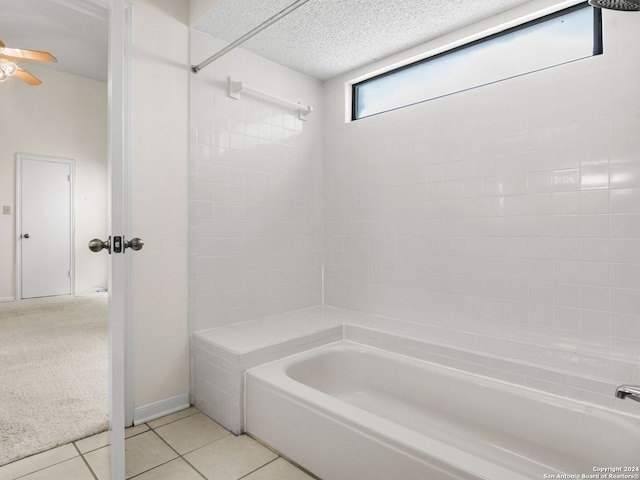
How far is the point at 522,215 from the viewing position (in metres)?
1.97

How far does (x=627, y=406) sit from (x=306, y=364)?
144 cm

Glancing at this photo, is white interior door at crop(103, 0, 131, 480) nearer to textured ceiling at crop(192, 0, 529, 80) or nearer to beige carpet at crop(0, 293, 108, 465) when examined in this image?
beige carpet at crop(0, 293, 108, 465)

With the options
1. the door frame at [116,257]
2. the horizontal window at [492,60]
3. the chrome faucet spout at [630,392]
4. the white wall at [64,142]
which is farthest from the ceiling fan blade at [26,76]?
the chrome faucet spout at [630,392]

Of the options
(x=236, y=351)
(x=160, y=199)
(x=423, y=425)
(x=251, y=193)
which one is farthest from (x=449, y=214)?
(x=160, y=199)

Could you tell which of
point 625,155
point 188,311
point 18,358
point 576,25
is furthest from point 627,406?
point 18,358

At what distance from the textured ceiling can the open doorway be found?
69 centimetres

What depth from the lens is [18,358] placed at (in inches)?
111

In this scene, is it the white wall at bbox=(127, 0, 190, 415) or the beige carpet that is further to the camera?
the white wall at bbox=(127, 0, 190, 415)

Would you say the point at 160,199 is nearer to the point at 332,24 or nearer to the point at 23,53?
the point at 332,24

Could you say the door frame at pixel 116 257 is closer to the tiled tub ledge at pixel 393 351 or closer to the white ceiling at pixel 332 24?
the tiled tub ledge at pixel 393 351

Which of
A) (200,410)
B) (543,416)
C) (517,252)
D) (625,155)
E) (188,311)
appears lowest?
(200,410)

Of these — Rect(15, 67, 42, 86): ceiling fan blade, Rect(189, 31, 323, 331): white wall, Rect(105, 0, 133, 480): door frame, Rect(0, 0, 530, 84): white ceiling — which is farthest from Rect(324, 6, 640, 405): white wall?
Rect(15, 67, 42, 86): ceiling fan blade

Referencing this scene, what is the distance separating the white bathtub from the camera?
1.28 meters

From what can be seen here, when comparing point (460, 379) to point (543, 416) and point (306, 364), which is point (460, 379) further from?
point (306, 364)
